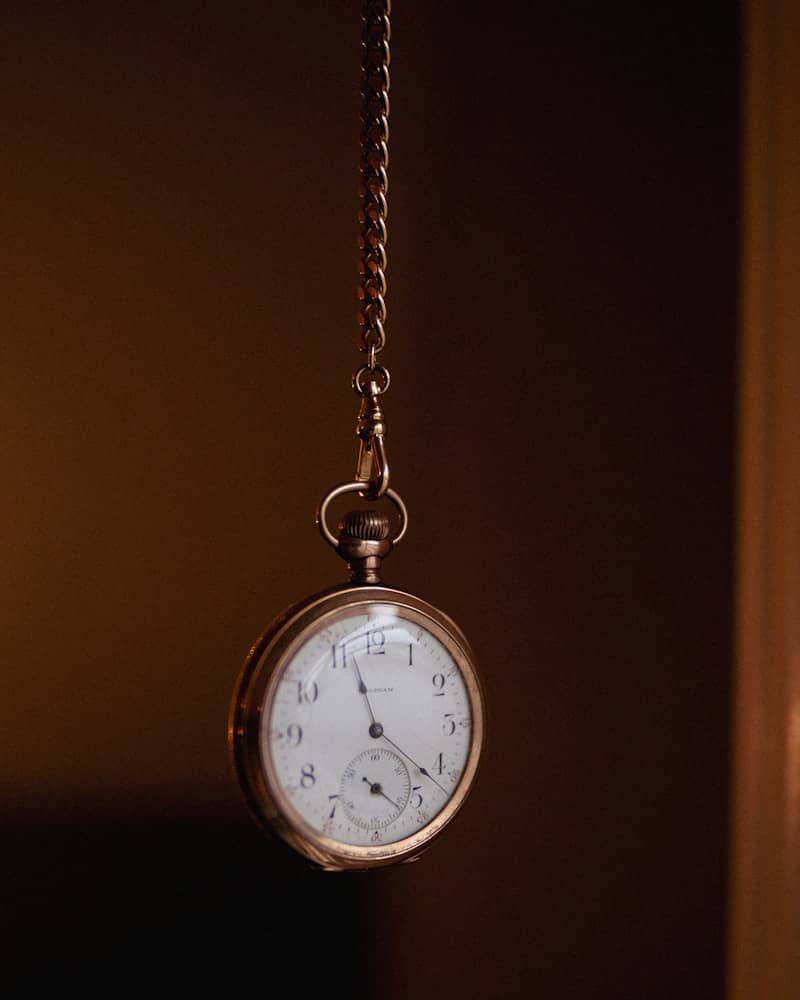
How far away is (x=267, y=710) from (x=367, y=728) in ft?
0.28

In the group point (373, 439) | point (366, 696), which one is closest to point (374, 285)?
point (373, 439)

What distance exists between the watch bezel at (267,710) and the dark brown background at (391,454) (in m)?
0.36

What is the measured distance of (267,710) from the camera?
86cm

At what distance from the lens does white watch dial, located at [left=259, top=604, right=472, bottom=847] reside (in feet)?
2.85

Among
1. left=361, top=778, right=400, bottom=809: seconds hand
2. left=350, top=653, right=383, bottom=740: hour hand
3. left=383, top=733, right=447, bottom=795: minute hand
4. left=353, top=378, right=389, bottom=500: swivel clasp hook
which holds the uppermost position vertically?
left=353, top=378, right=389, bottom=500: swivel clasp hook

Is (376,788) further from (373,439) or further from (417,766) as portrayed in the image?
(373,439)

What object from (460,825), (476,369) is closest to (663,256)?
(476,369)

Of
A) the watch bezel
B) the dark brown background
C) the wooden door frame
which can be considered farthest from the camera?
the dark brown background

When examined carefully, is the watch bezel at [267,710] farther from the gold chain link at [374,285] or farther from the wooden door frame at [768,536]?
the wooden door frame at [768,536]

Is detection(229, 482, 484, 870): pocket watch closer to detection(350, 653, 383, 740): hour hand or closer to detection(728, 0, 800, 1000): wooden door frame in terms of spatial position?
detection(350, 653, 383, 740): hour hand

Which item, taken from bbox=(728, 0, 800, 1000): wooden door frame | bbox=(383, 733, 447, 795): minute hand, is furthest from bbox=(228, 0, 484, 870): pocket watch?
bbox=(728, 0, 800, 1000): wooden door frame

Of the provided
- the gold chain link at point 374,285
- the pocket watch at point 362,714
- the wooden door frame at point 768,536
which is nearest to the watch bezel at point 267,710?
the pocket watch at point 362,714

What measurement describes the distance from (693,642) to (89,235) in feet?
2.60

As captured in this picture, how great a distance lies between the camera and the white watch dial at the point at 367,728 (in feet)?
2.85
